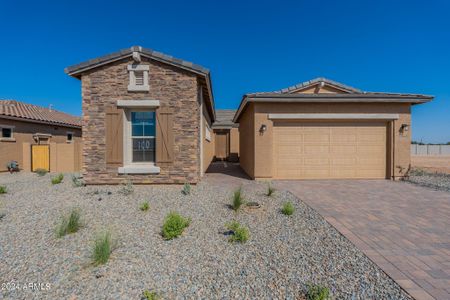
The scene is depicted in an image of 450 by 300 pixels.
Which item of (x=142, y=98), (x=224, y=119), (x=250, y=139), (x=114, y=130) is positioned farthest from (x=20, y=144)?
(x=224, y=119)

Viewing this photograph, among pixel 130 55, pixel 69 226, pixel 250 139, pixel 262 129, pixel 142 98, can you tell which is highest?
pixel 130 55

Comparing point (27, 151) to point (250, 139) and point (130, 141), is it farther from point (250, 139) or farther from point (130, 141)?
point (250, 139)

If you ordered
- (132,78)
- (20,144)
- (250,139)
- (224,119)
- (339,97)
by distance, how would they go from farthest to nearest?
(224,119) → (20,144) → (250,139) → (339,97) → (132,78)

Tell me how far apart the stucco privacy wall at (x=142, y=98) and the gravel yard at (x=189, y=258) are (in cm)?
213

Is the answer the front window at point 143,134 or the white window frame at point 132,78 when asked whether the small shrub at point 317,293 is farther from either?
the white window frame at point 132,78

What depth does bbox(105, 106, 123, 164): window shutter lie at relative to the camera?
7.03 m

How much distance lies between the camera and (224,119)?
20.3 metres

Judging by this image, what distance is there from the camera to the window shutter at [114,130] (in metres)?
7.03

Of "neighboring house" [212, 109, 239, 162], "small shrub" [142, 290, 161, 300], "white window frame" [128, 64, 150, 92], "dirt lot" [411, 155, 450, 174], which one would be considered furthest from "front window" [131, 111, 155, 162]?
"dirt lot" [411, 155, 450, 174]

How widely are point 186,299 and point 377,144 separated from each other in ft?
31.4

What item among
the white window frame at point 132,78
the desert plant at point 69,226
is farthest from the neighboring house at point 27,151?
the desert plant at point 69,226

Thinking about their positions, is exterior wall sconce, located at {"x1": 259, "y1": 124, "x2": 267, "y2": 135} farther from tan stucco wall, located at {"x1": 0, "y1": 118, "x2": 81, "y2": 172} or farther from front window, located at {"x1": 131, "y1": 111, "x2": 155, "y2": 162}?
tan stucco wall, located at {"x1": 0, "y1": 118, "x2": 81, "y2": 172}

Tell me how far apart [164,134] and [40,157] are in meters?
11.1

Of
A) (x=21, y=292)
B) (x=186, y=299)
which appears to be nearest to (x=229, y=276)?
(x=186, y=299)
